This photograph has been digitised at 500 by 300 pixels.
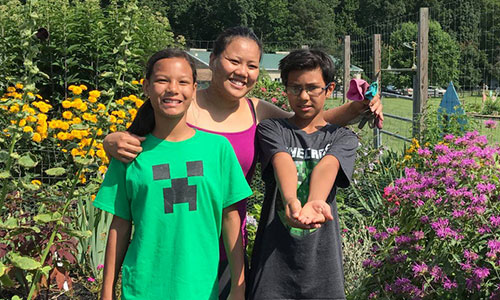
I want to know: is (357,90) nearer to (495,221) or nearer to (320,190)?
(320,190)

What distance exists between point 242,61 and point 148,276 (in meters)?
0.79

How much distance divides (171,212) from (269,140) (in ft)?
1.38

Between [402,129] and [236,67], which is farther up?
[236,67]

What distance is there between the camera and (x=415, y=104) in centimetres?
626

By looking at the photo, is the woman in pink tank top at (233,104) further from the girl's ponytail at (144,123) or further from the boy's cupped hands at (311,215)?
the boy's cupped hands at (311,215)

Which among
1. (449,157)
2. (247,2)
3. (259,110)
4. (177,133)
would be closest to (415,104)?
(449,157)

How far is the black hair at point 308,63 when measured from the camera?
185 centimetres

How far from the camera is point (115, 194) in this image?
167 centimetres

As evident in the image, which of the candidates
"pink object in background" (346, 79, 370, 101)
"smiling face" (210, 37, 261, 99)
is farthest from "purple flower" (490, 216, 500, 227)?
"smiling face" (210, 37, 261, 99)

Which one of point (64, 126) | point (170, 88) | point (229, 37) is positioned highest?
point (229, 37)

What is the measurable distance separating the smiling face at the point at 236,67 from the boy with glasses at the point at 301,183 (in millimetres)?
118

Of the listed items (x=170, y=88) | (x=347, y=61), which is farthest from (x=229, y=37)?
(x=347, y=61)

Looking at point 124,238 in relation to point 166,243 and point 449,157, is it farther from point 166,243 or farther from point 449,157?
point 449,157

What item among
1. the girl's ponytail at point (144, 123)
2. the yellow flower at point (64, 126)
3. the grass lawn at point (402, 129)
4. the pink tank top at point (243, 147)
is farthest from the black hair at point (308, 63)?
the grass lawn at point (402, 129)
